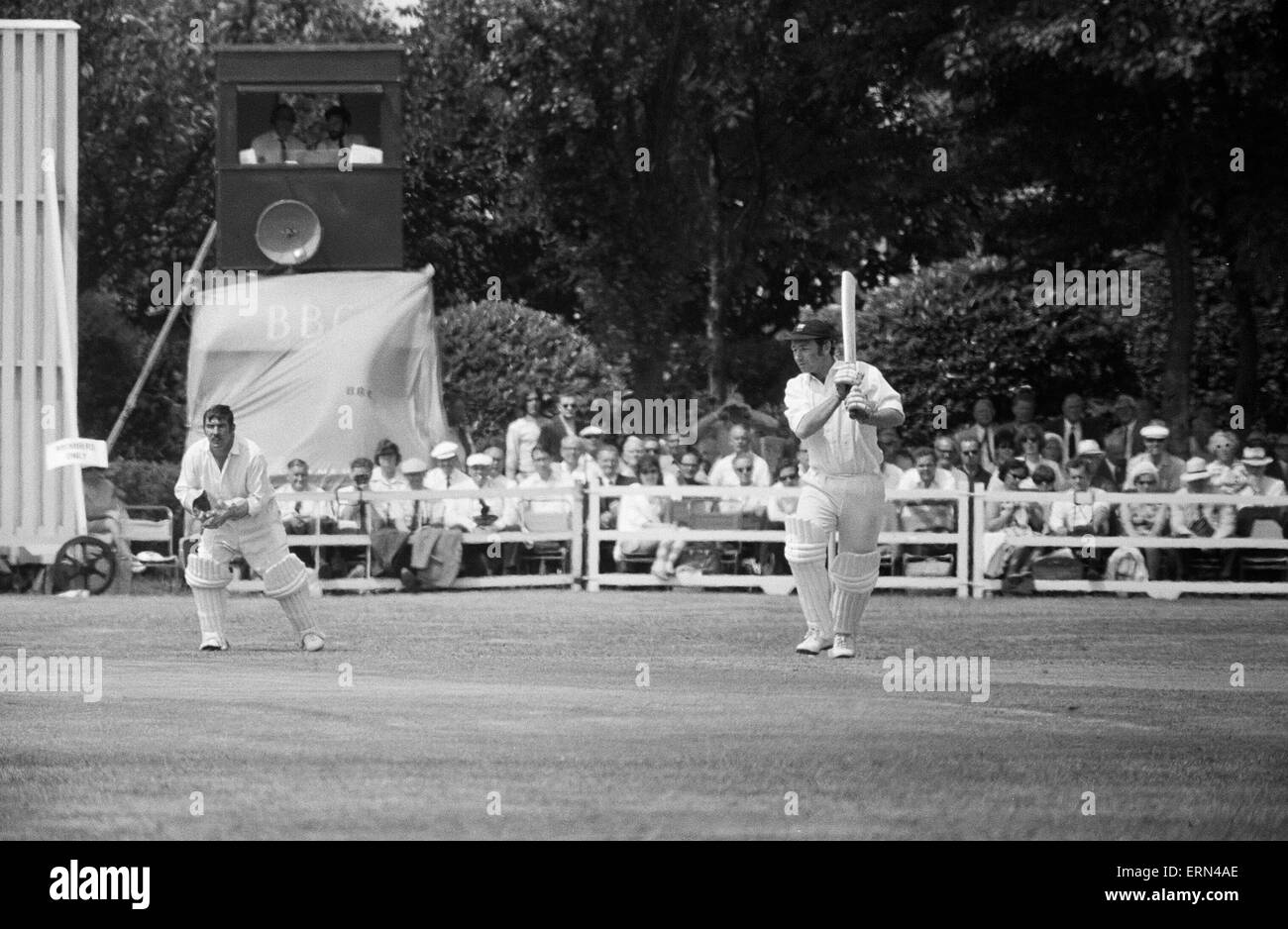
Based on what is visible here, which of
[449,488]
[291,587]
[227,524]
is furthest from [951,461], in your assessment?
[227,524]

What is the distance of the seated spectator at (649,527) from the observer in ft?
76.2

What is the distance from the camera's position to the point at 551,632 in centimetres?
1841

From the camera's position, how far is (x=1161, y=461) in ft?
76.3

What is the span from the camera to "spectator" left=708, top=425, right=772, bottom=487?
78.1ft

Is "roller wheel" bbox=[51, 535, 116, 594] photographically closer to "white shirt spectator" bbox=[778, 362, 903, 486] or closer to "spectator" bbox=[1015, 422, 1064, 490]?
"spectator" bbox=[1015, 422, 1064, 490]

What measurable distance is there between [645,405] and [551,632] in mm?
10928

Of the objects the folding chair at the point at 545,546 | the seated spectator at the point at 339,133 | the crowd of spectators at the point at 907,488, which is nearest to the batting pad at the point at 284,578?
the crowd of spectators at the point at 907,488

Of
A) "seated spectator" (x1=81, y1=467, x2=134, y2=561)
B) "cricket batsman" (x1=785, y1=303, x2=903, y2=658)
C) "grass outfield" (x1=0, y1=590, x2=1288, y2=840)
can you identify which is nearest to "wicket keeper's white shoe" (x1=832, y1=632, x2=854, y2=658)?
"cricket batsman" (x1=785, y1=303, x2=903, y2=658)

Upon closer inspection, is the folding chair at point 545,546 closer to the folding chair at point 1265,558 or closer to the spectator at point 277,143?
the spectator at point 277,143

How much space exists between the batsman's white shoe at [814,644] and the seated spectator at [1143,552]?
689 centimetres

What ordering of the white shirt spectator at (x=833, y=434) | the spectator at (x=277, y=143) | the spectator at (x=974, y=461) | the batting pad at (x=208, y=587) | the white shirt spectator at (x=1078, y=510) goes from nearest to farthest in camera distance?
the white shirt spectator at (x=833, y=434), the batting pad at (x=208, y=587), the white shirt spectator at (x=1078, y=510), the spectator at (x=974, y=461), the spectator at (x=277, y=143)

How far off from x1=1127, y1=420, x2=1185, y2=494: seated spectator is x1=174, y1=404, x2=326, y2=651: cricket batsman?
366 inches
